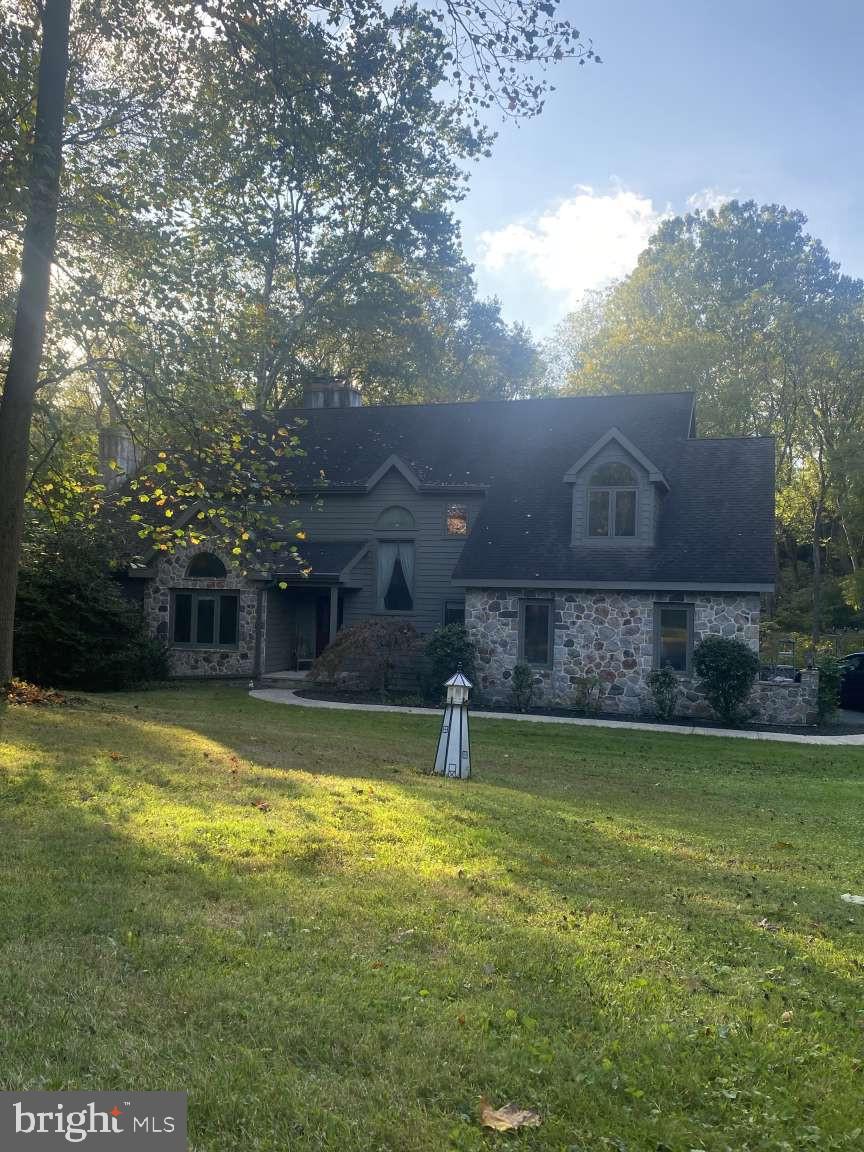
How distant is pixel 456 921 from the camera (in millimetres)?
5094

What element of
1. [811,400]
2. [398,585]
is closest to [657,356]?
[811,400]

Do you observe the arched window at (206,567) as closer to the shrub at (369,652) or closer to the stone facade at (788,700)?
the shrub at (369,652)

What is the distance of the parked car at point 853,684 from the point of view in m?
22.9

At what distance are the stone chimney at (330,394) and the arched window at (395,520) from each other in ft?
23.9

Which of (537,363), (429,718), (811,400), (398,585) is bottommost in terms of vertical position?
(429,718)

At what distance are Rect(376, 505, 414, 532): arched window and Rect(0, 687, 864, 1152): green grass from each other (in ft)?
52.9

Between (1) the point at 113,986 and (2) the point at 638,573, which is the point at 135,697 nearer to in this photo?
(2) the point at 638,573

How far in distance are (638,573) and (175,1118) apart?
61.0 feet

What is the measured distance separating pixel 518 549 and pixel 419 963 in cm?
1809

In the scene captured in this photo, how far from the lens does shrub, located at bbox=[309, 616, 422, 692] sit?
818 inches

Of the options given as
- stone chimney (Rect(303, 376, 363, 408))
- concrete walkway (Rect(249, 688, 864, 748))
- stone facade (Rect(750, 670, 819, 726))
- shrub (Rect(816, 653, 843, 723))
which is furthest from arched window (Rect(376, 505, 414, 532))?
shrub (Rect(816, 653, 843, 723))

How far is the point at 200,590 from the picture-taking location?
82.0 feet

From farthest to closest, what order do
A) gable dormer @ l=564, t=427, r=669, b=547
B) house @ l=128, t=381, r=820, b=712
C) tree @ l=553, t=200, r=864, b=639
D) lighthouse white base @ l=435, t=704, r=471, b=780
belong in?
tree @ l=553, t=200, r=864, b=639
gable dormer @ l=564, t=427, r=669, b=547
house @ l=128, t=381, r=820, b=712
lighthouse white base @ l=435, t=704, r=471, b=780

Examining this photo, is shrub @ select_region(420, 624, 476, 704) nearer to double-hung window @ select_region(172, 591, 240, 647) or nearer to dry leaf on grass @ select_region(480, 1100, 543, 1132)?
double-hung window @ select_region(172, 591, 240, 647)
